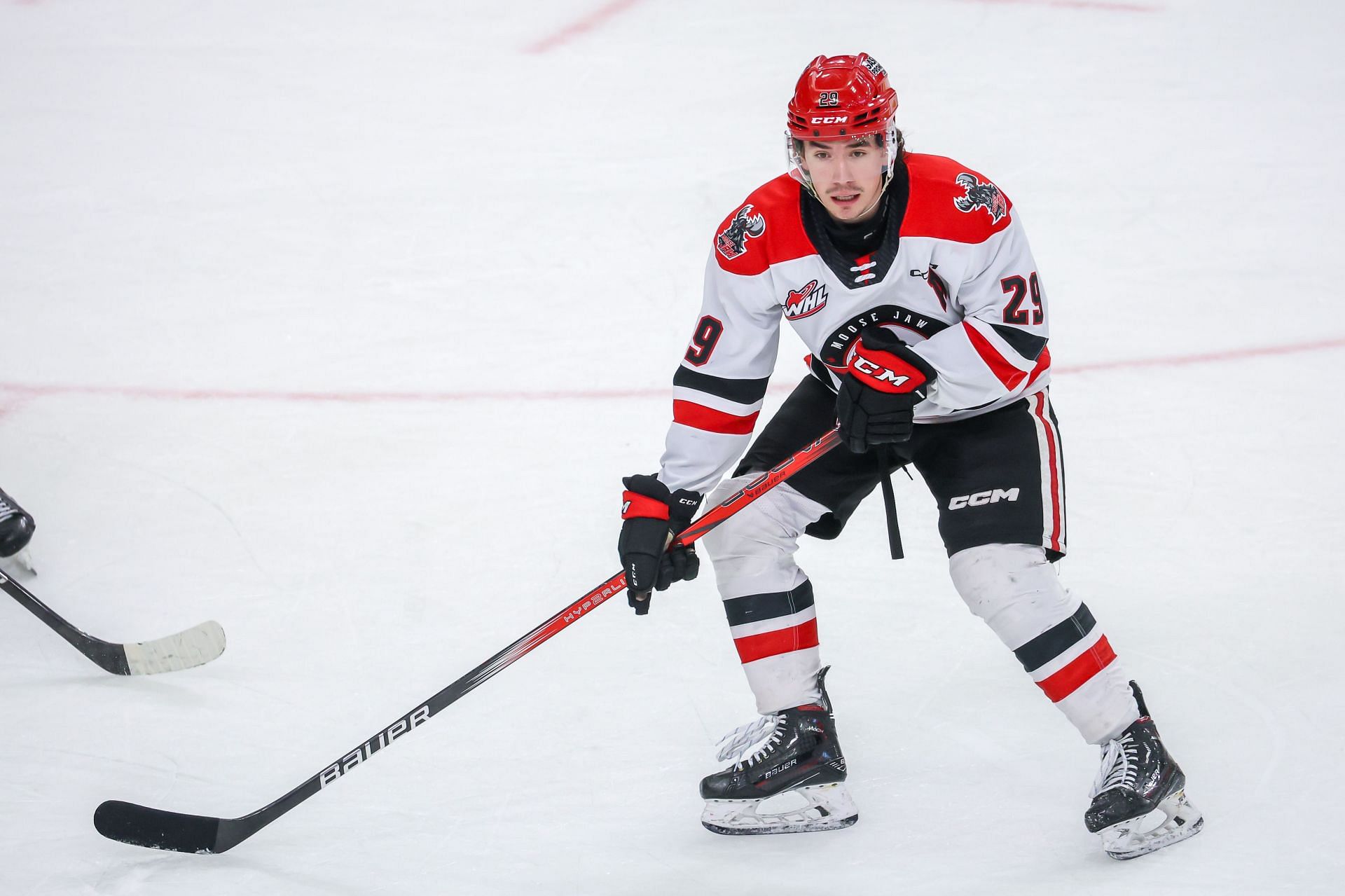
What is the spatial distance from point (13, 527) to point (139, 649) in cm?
45

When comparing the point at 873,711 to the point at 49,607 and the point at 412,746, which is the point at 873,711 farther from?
the point at 49,607

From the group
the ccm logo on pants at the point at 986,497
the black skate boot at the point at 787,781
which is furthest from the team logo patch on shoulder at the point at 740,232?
Answer: the black skate boot at the point at 787,781

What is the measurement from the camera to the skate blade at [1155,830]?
6.66 ft

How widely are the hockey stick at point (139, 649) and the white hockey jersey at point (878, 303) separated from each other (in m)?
1.00

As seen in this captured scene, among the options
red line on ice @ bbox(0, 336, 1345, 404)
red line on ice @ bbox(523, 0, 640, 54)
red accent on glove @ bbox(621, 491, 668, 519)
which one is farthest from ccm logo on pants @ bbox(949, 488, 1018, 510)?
red line on ice @ bbox(523, 0, 640, 54)

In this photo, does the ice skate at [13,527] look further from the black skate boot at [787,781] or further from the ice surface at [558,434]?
the black skate boot at [787,781]

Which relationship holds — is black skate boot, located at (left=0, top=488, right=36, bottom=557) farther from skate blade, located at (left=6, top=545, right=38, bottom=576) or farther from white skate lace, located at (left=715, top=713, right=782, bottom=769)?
white skate lace, located at (left=715, top=713, right=782, bottom=769)

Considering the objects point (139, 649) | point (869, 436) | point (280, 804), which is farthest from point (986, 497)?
point (139, 649)

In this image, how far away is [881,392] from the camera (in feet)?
6.52

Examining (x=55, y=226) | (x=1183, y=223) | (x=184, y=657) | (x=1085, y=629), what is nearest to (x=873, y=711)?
(x=1085, y=629)

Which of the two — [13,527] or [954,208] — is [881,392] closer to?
[954,208]

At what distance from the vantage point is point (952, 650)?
2537 millimetres

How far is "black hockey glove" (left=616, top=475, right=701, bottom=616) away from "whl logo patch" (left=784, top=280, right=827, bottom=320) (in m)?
0.36

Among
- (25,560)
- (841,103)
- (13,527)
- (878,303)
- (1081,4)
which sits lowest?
(25,560)
